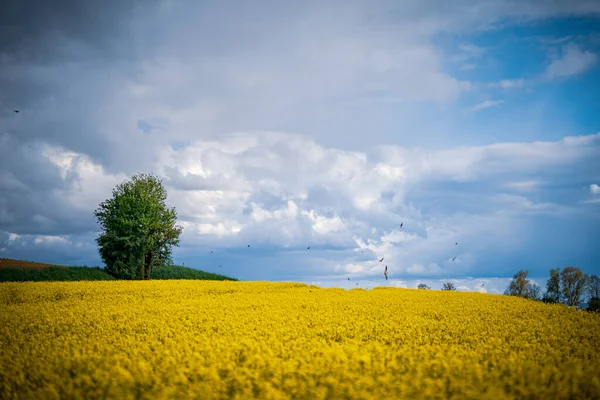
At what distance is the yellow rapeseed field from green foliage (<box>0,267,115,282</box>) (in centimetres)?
2488

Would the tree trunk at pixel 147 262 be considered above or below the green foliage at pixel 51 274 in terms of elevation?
above

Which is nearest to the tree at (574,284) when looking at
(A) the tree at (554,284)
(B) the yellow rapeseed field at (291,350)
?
(A) the tree at (554,284)

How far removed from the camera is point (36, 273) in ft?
154

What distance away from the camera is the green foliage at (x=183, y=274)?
6172cm

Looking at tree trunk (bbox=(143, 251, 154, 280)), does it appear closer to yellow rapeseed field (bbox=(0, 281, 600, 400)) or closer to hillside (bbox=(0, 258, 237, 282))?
hillside (bbox=(0, 258, 237, 282))

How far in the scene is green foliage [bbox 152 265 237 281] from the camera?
2430 inches

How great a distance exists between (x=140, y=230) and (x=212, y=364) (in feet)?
139

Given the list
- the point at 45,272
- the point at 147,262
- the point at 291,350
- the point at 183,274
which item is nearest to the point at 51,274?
the point at 45,272

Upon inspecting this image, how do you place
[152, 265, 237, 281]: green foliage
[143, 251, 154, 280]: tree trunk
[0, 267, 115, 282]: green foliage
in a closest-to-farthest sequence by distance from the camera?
1. [0, 267, 115, 282]: green foliage
2. [143, 251, 154, 280]: tree trunk
3. [152, 265, 237, 281]: green foliage

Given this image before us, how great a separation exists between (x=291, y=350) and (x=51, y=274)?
44.9 meters

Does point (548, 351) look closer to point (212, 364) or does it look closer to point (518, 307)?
point (212, 364)

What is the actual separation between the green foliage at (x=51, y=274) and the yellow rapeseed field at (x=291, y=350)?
24.9 meters

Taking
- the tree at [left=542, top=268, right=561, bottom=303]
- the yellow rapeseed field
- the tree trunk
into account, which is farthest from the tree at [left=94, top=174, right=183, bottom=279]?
the tree at [left=542, top=268, right=561, bottom=303]

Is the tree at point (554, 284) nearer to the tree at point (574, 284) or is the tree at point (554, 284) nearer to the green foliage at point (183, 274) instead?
the tree at point (574, 284)
